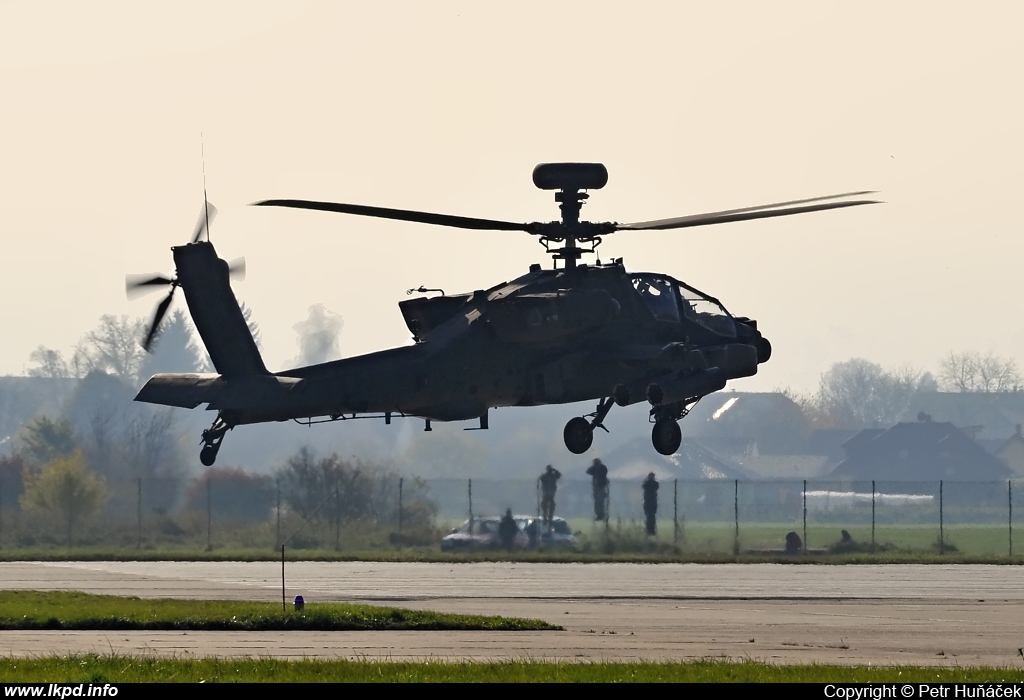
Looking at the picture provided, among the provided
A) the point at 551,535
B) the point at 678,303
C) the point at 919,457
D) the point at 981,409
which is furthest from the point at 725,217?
the point at 981,409

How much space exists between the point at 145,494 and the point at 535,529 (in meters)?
18.0

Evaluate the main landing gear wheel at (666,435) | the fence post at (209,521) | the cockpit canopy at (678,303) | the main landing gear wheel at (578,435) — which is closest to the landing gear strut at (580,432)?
the main landing gear wheel at (578,435)

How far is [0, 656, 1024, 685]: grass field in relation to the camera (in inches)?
840

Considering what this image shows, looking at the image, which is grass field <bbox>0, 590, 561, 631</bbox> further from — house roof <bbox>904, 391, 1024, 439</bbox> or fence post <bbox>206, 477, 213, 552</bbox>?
house roof <bbox>904, 391, 1024, 439</bbox>

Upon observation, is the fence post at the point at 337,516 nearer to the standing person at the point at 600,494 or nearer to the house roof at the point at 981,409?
the standing person at the point at 600,494

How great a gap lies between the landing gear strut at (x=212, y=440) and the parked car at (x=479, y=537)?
2215 centimetres

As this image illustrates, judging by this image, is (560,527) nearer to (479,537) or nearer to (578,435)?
(479,537)

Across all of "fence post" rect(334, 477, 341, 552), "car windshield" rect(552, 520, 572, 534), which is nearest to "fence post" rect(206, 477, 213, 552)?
"fence post" rect(334, 477, 341, 552)

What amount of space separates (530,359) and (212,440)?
686 centimetres

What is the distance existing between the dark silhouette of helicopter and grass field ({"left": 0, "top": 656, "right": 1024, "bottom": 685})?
30.8ft

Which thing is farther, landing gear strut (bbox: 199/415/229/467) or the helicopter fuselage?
the helicopter fuselage
